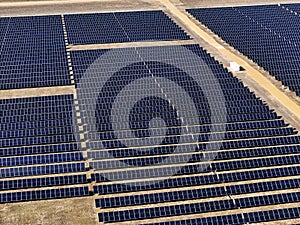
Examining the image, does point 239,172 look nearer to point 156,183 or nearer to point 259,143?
point 259,143

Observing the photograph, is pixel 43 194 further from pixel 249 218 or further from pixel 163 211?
pixel 249 218

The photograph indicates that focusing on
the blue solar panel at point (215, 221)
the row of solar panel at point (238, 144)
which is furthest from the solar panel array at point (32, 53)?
the blue solar panel at point (215, 221)

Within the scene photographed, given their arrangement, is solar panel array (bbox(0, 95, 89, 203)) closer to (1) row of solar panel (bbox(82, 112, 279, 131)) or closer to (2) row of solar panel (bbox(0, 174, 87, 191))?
(2) row of solar panel (bbox(0, 174, 87, 191))

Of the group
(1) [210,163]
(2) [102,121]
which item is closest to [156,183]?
(1) [210,163]

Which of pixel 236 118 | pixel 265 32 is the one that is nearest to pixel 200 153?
pixel 236 118

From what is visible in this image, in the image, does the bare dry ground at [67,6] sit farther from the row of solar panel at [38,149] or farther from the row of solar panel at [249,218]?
the row of solar panel at [249,218]
